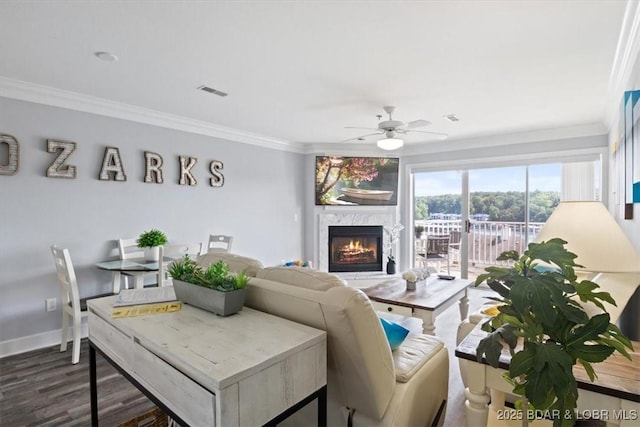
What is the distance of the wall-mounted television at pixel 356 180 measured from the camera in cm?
585

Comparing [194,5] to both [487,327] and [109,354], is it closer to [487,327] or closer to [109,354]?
[109,354]

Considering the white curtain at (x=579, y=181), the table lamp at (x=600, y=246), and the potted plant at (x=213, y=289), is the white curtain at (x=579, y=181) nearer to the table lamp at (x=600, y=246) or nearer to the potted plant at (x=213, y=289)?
the table lamp at (x=600, y=246)

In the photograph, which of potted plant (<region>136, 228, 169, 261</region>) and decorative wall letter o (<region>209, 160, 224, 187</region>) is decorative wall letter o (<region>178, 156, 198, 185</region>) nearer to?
decorative wall letter o (<region>209, 160, 224, 187</region>)

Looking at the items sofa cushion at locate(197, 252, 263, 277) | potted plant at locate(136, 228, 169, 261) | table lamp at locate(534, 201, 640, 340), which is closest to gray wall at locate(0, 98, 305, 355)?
potted plant at locate(136, 228, 169, 261)

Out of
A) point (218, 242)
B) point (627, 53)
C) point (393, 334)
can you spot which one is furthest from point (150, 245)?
point (627, 53)

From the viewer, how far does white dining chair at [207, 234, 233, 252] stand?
13.5 ft

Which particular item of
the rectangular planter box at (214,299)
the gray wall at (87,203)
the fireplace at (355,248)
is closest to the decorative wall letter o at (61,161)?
the gray wall at (87,203)

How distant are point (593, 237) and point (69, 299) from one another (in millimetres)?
3861

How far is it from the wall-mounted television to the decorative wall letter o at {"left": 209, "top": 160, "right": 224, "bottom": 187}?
5.83ft

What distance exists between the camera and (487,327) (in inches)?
46.6

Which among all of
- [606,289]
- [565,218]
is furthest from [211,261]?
[606,289]

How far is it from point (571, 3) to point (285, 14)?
5.27 feet

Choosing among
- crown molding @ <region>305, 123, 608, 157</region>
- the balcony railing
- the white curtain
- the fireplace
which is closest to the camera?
crown molding @ <region>305, 123, 608, 157</region>

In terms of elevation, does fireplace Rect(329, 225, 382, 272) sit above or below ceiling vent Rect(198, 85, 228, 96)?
below
